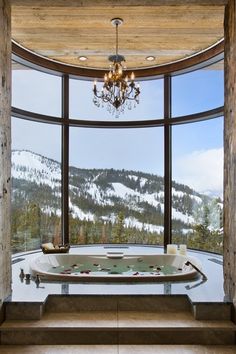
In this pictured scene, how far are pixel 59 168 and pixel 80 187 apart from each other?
53 centimetres

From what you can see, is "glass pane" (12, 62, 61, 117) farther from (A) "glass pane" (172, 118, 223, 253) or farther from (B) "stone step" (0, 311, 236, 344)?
(B) "stone step" (0, 311, 236, 344)

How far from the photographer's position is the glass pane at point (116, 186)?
5883 mm

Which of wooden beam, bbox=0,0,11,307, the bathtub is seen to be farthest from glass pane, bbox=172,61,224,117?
wooden beam, bbox=0,0,11,307

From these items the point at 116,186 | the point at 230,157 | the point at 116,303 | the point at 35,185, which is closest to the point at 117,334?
the point at 116,303

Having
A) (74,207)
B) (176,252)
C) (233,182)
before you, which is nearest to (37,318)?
(233,182)

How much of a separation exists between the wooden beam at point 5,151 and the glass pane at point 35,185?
80.9 inches

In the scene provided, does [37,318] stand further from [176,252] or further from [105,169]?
[105,169]

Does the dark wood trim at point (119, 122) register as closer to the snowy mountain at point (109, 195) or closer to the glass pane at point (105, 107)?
the glass pane at point (105, 107)

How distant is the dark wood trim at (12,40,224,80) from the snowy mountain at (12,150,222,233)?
4.85ft

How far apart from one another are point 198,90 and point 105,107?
5.51 ft

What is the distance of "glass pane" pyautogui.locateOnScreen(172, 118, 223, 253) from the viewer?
5289mm

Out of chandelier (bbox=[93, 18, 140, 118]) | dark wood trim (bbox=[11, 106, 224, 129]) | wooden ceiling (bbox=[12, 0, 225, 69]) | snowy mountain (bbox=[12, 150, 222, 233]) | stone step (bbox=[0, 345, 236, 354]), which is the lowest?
stone step (bbox=[0, 345, 236, 354])

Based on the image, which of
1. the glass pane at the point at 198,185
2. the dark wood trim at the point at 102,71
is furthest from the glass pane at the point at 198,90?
the glass pane at the point at 198,185

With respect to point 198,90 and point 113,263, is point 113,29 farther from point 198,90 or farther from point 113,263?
point 113,263
